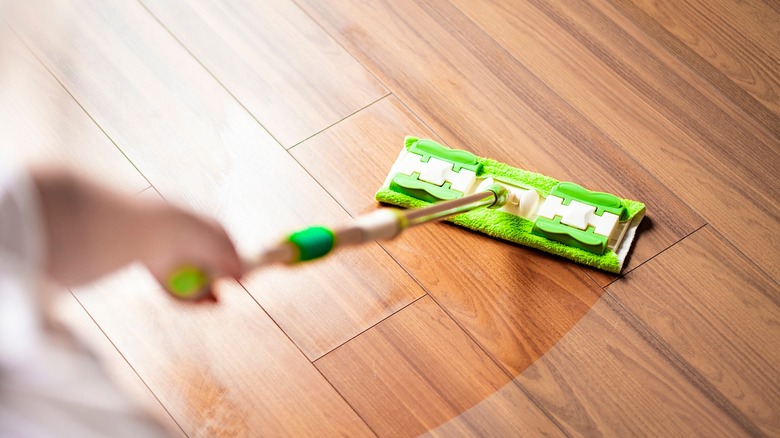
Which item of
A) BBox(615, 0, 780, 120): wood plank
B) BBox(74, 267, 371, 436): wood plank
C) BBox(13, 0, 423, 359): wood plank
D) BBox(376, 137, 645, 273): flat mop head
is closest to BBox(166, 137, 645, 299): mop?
BBox(376, 137, 645, 273): flat mop head

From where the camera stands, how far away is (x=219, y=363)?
1.12m

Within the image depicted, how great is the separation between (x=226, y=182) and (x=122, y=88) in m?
0.25

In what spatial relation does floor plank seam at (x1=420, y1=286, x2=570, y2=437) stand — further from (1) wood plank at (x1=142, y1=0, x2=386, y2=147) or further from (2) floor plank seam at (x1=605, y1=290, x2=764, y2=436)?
(1) wood plank at (x1=142, y1=0, x2=386, y2=147)

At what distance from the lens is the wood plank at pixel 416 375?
108cm

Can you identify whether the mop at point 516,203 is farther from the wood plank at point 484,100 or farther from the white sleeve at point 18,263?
the white sleeve at point 18,263

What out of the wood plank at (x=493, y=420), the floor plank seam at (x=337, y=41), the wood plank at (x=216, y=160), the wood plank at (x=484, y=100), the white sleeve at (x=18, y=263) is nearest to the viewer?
the white sleeve at (x=18, y=263)

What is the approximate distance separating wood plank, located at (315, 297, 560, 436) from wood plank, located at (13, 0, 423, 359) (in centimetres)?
3

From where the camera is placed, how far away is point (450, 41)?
1454 mm

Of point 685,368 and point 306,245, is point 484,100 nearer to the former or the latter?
point 685,368

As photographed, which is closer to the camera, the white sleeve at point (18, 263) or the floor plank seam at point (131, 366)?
the white sleeve at point (18, 263)

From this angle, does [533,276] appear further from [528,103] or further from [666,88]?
[666,88]

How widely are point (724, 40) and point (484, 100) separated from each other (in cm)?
40

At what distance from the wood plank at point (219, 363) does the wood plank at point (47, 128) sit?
19cm

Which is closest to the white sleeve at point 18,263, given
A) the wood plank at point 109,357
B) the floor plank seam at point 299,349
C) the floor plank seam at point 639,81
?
the wood plank at point 109,357
